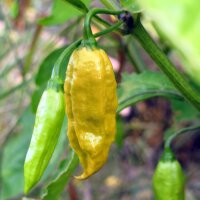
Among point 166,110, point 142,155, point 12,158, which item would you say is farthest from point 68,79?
point 142,155

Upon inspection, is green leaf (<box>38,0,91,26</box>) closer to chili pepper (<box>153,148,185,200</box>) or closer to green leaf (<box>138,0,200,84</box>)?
chili pepper (<box>153,148,185,200</box>)

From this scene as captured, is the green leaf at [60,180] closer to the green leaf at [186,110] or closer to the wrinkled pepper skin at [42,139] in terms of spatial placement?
the wrinkled pepper skin at [42,139]

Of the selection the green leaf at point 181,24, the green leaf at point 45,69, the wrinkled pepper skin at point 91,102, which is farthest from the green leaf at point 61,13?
the green leaf at point 181,24

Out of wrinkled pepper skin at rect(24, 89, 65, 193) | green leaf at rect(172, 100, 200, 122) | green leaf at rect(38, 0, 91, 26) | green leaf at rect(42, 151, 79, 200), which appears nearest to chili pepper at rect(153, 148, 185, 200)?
green leaf at rect(42, 151, 79, 200)

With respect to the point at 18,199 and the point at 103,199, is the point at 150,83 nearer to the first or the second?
the point at 18,199

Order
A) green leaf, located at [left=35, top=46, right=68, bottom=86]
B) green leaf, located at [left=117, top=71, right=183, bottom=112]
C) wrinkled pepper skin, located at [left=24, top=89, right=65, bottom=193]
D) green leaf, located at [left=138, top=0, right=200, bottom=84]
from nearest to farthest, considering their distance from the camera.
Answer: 1. green leaf, located at [left=138, top=0, right=200, bottom=84]
2. wrinkled pepper skin, located at [left=24, top=89, right=65, bottom=193]
3. green leaf, located at [left=117, top=71, right=183, bottom=112]
4. green leaf, located at [left=35, top=46, right=68, bottom=86]

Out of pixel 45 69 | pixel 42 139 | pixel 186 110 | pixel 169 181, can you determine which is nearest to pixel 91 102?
pixel 42 139
